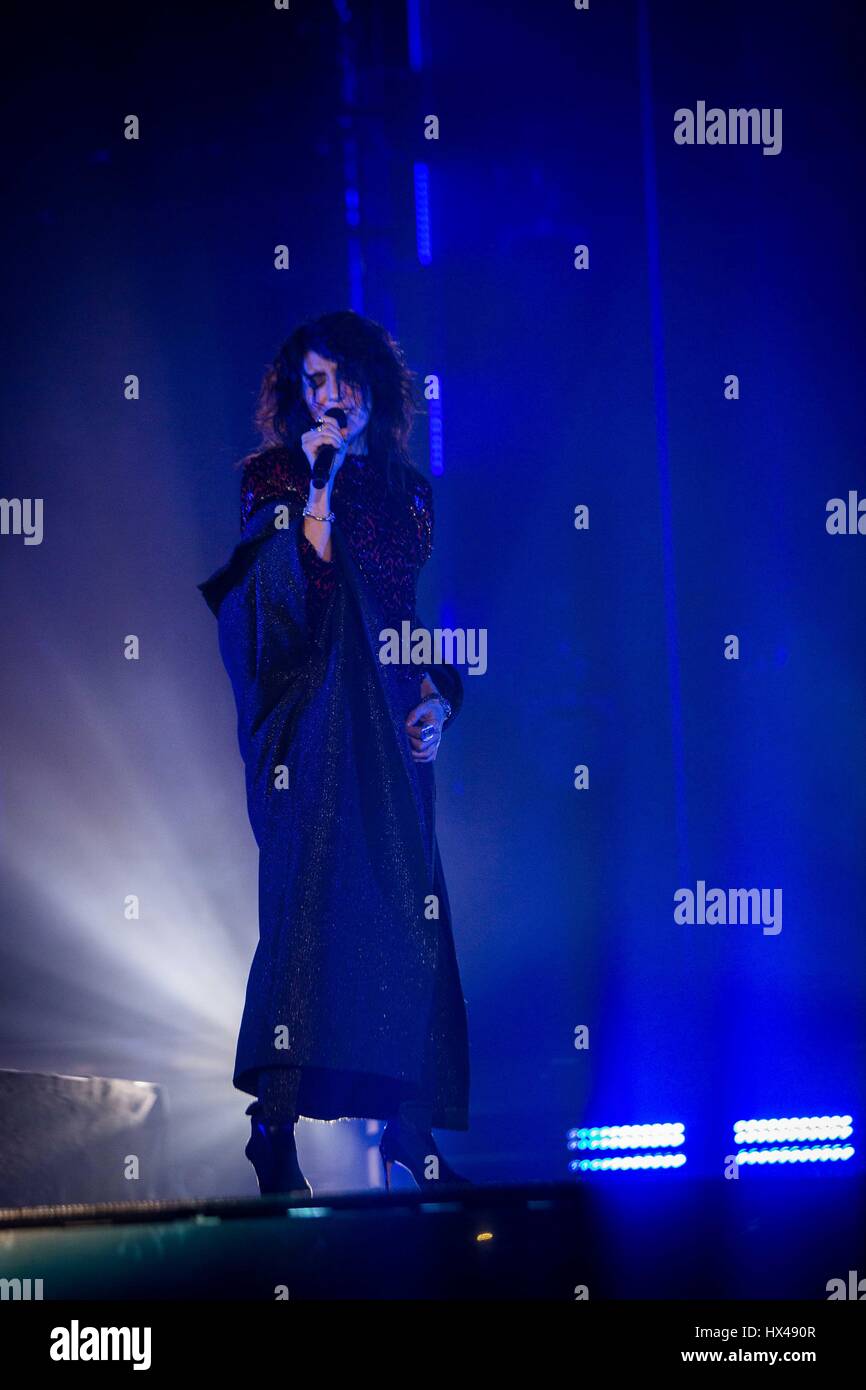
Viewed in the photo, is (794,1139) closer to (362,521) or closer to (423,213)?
(362,521)

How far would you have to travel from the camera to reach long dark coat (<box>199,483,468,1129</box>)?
346cm

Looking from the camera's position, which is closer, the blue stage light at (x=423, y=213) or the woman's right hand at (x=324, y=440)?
the woman's right hand at (x=324, y=440)

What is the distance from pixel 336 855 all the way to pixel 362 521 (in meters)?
0.81

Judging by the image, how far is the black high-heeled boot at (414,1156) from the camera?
11.5ft

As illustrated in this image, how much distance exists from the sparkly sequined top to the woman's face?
0.09 m

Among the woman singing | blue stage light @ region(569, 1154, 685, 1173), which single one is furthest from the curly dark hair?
blue stage light @ region(569, 1154, 685, 1173)

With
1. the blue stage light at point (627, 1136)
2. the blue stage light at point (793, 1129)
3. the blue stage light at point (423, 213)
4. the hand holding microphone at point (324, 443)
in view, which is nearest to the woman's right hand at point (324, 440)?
the hand holding microphone at point (324, 443)

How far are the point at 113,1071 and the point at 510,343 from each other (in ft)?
6.66

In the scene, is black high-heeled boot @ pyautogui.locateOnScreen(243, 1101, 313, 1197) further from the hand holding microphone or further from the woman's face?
the woman's face

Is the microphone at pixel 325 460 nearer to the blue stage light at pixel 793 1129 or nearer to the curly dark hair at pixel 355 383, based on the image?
the curly dark hair at pixel 355 383

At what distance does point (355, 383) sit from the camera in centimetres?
372

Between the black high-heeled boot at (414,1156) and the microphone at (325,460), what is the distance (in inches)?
60.2

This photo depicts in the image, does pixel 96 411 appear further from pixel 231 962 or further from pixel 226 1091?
pixel 226 1091

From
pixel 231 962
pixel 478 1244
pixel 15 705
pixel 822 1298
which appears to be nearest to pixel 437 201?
pixel 15 705
